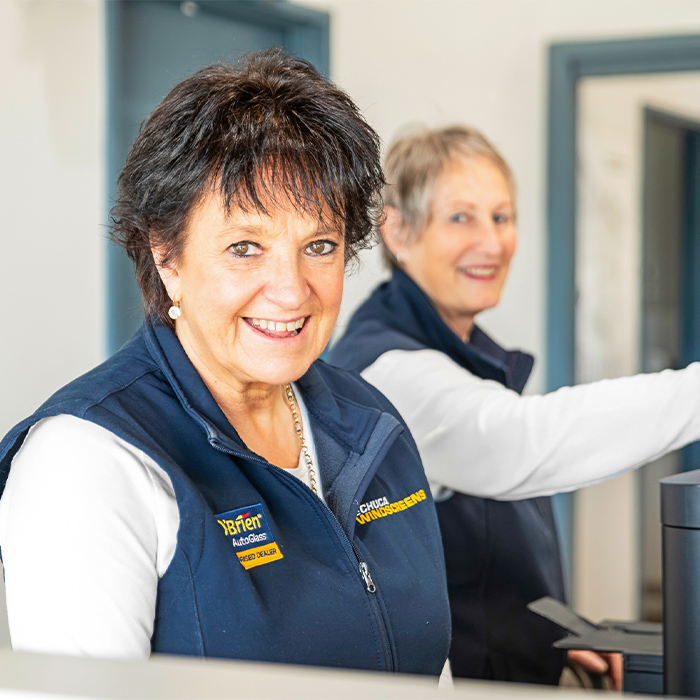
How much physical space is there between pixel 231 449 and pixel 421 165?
1.09 meters

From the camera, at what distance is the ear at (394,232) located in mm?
2051

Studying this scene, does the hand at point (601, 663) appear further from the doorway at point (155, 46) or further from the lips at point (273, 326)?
the doorway at point (155, 46)

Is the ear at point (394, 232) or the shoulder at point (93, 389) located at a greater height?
the ear at point (394, 232)

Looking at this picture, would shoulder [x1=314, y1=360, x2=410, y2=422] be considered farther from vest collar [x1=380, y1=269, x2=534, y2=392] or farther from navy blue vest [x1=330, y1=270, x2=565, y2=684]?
vest collar [x1=380, y1=269, x2=534, y2=392]

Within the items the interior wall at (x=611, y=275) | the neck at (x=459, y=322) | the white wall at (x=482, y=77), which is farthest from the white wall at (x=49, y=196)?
the interior wall at (x=611, y=275)

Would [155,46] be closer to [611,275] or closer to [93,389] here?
[611,275]

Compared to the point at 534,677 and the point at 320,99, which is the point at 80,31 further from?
the point at 534,677

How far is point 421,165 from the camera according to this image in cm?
203

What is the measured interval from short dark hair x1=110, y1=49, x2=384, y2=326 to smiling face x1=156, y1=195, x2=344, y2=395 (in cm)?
2

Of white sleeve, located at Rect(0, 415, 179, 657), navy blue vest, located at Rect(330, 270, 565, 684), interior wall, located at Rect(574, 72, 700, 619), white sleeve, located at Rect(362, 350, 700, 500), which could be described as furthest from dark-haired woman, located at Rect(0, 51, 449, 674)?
interior wall, located at Rect(574, 72, 700, 619)

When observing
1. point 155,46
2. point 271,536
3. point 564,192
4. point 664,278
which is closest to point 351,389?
point 271,536

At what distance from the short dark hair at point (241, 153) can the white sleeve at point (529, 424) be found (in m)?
0.50

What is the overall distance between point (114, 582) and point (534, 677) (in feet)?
3.67

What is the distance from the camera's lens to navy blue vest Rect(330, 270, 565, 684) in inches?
68.6
